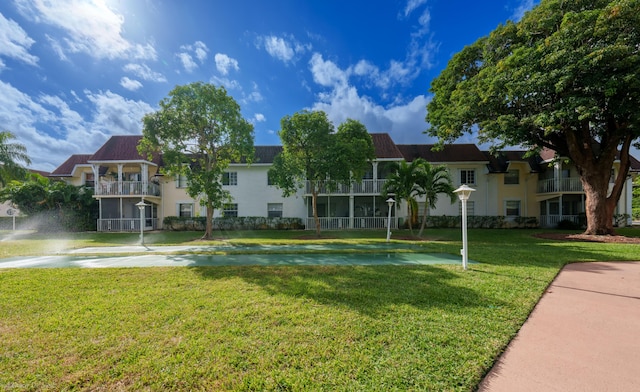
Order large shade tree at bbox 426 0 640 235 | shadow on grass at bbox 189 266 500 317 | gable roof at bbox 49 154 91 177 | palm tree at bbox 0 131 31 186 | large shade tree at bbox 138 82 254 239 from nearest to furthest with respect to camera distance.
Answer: shadow on grass at bbox 189 266 500 317 → large shade tree at bbox 426 0 640 235 → large shade tree at bbox 138 82 254 239 → palm tree at bbox 0 131 31 186 → gable roof at bbox 49 154 91 177

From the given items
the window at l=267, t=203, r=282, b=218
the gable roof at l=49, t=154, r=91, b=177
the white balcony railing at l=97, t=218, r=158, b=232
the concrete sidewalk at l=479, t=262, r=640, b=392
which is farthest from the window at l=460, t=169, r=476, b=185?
the gable roof at l=49, t=154, r=91, b=177

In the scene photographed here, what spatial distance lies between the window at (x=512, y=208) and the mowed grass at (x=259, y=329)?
19.1 m

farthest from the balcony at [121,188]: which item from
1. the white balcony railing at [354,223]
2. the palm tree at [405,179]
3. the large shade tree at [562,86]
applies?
the large shade tree at [562,86]

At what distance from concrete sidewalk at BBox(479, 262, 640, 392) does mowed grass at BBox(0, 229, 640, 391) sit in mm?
192

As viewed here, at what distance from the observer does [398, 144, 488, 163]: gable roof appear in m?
21.7

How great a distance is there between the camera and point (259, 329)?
3.40m

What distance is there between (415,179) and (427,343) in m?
12.3

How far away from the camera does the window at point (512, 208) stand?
858 inches

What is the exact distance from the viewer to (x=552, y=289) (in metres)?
5.05

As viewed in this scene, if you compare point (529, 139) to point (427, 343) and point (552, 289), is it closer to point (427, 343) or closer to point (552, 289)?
point (552, 289)

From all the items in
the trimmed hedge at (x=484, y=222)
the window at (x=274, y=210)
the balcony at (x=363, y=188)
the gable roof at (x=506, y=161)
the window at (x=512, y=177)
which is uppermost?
the gable roof at (x=506, y=161)

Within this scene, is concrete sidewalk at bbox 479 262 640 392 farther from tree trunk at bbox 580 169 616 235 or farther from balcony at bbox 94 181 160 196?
balcony at bbox 94 181 160 196

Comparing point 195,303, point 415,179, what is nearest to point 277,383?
point 195,303

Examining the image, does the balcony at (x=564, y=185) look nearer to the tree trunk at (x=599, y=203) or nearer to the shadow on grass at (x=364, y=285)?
the tree trunk at (x=599, y=203)
